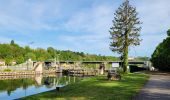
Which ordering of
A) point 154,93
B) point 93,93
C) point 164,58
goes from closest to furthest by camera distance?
point 154,93
point 93,93
point 164,58

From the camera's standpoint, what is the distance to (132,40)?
7031cm

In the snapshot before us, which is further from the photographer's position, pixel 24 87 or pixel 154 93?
pixel 24 87

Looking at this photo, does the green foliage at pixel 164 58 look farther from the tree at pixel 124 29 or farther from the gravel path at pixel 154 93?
the gravel path at pixel 154 93

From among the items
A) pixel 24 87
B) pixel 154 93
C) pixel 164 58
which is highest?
pixel 164 58

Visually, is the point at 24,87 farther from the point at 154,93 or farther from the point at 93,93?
the point at 154,93

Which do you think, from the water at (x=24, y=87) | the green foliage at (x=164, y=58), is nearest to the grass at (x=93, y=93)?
→ the water at (x=24, y=87)

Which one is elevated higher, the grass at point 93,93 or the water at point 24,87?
the grass at point 93,93

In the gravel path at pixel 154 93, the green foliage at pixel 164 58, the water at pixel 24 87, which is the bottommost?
the water at pixel 24 87

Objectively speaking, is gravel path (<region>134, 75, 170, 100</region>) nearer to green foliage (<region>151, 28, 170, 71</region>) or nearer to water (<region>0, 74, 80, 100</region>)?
water (<region>0, 74, 80, 100</region>)

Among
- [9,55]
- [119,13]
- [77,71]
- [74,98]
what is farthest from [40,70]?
[74,98]

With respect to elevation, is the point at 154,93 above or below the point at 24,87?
above

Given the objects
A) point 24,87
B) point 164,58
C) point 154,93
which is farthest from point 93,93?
point 164,58

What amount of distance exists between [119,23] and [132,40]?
477cm

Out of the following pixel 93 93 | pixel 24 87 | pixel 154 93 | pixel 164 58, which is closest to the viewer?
pixel 154 93
